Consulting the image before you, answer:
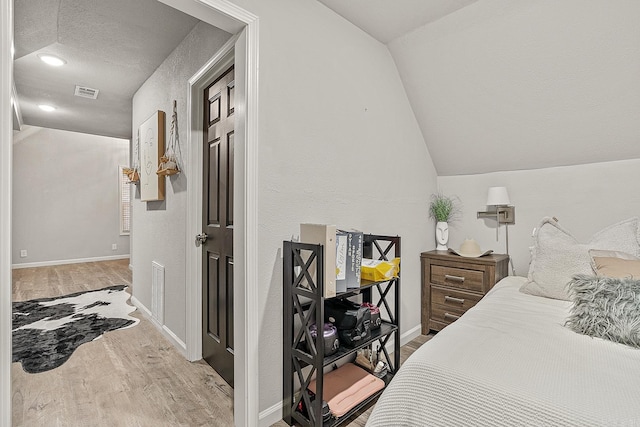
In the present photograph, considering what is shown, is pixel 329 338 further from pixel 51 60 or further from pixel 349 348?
pixel 51 60

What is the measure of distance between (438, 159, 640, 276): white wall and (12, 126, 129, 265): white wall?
7.16 m

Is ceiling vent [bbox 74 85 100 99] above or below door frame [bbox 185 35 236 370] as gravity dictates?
above

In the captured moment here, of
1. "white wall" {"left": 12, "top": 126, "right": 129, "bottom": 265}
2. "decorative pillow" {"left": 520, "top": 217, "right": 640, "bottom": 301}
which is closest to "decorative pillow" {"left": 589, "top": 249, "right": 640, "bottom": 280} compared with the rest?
"decorative pillow" {"left": 520, "top": 217, "right": 640, "bottom": 301}

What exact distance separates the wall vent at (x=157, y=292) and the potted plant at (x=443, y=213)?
2.67m

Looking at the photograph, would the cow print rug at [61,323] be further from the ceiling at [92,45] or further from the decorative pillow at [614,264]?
the decorative pillow at [614,264]

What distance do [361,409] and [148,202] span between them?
Answer: 2875mm

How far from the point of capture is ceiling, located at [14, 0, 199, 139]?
2.36m

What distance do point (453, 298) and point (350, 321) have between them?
1.40 meters

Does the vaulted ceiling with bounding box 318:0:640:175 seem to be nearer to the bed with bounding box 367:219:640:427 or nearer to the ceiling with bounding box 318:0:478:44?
the ceiling with bounding box 318:0:478:44

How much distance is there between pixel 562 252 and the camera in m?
2.02

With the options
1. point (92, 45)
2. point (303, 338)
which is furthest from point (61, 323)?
point (303, 338)

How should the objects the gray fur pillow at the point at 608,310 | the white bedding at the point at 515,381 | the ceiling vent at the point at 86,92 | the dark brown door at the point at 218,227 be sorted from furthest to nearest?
the ceiling vent at the point at 86,92, the dark brown door at the point at 218,227, the gray fur pillow at the point at 608,310, the white bedding at the point at 515,381

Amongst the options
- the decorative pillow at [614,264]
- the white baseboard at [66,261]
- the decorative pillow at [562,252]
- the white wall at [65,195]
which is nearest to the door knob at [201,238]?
the decorative pillow at [562,252]

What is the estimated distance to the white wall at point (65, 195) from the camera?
20.1ft
